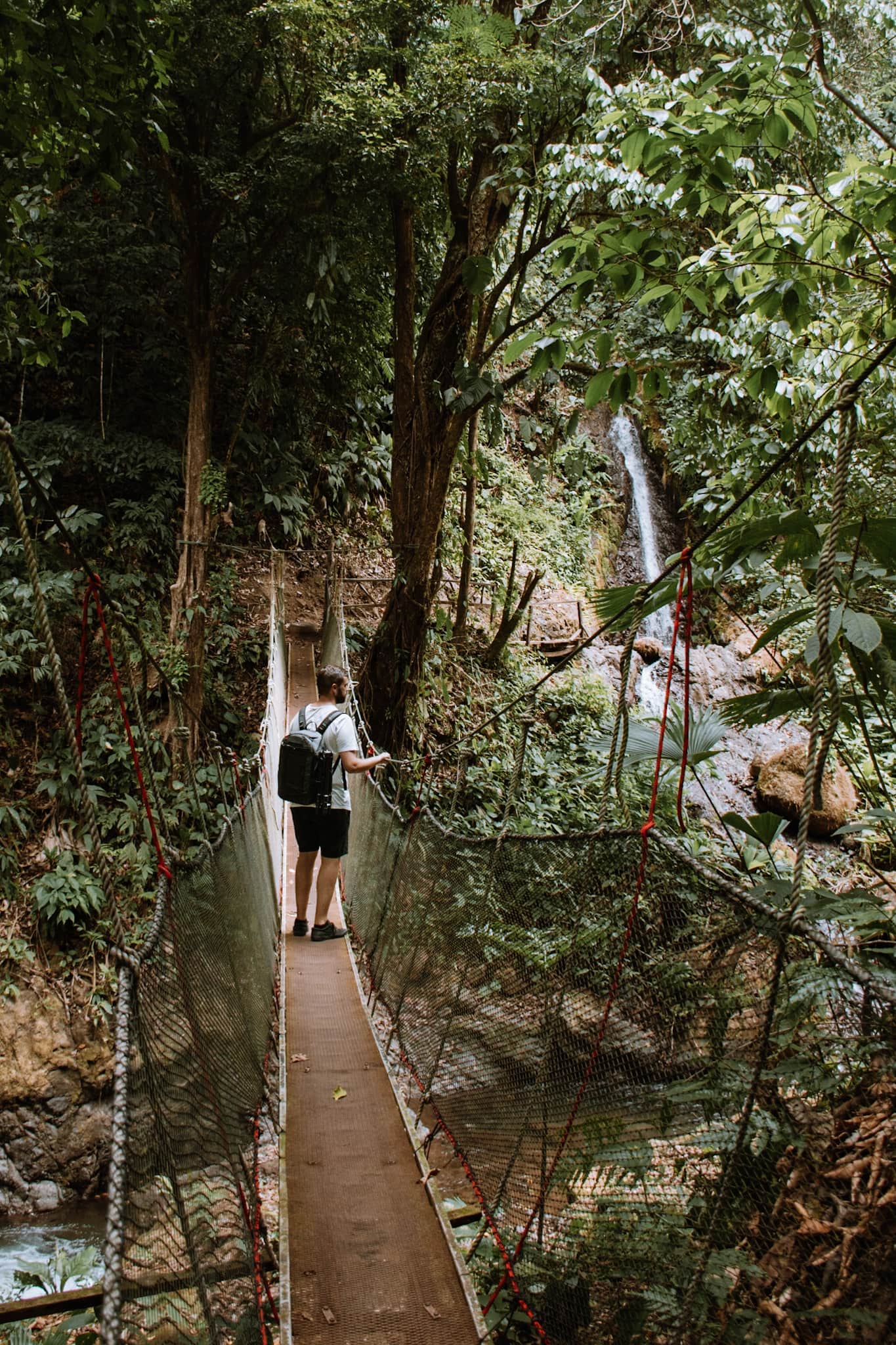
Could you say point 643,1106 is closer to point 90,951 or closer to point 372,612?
point 90,951

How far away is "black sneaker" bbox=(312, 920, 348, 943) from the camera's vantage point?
3139mm

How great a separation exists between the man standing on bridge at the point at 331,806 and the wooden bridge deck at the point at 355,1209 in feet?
1.49

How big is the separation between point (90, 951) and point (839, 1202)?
4.07 m

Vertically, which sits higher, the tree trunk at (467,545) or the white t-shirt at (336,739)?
the tree trunk at (467,545)

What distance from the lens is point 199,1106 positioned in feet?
4.62

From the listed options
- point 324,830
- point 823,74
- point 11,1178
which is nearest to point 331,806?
point 324,830

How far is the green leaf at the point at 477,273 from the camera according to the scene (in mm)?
3609

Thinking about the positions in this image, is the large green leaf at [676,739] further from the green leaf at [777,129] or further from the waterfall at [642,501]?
the waterfall at [642,501]

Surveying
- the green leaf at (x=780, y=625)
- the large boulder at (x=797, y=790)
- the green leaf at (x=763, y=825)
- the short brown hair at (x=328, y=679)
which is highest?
the green leaf at (x=780, y=625)

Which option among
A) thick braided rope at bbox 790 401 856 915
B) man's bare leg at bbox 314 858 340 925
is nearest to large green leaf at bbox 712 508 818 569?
thick braided rope at bbox 790 401 856 915

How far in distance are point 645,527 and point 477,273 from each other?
6.18 meters

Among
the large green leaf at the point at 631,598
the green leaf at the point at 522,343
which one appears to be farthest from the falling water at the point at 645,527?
the green leaf at the point at 522,343

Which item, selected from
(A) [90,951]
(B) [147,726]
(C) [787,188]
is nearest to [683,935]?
(C) [787,188]

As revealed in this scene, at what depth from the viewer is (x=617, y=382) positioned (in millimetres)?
1452
